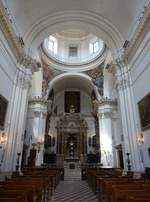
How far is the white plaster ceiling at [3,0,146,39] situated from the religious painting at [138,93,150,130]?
4304mm

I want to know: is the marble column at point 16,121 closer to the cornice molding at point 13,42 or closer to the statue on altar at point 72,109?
the cornice molding at point 13,42

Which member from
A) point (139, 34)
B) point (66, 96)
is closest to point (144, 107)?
point (139, 34)

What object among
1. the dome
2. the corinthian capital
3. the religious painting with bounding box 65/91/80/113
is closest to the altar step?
the corinthian capital

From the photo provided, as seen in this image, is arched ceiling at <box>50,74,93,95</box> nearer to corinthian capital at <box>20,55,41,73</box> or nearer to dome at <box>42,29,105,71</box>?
dome at <box>42,29,105,71</box>

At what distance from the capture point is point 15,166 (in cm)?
721

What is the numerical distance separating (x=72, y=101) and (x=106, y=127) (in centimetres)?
860

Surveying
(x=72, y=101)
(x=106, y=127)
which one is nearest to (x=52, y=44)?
(x=72, y=101)

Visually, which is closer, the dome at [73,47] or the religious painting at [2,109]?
the religious painting at [2,109]

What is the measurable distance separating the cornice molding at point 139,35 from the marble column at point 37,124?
Answer: 1013 cm

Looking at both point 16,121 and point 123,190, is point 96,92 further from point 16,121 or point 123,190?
point 123,190

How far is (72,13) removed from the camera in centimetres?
968

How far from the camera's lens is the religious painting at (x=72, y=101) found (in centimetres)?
2309

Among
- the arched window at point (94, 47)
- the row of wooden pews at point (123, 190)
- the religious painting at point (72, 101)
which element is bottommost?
the row of wooden pews at point (123, 190)

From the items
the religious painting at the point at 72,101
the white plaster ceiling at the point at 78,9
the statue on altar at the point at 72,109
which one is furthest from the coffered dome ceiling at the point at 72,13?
the religious painting at the point at 72,101
